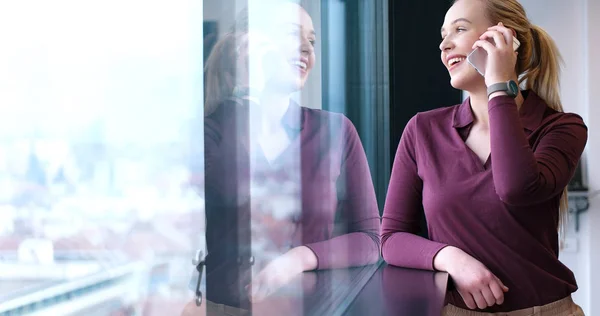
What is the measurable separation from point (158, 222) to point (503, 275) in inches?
36.9

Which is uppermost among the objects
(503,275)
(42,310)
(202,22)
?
(202,22)

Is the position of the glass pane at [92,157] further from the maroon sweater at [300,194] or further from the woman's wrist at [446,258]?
the woman's wrist at [446,258]

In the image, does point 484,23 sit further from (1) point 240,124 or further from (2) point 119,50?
(2) point 119,50

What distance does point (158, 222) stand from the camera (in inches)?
20.7

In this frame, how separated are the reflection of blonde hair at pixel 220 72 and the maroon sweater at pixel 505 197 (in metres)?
0.68

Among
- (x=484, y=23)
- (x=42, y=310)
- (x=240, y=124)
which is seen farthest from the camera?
(x=484, y=23)

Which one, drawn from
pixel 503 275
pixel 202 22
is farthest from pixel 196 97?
pixel 503 275

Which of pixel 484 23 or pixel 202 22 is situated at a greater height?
pixel 484 23

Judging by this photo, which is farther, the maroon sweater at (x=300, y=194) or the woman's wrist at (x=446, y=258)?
the woman's wrist at (x=446, y=258)

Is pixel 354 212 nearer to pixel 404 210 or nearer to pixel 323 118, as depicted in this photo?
pixel 404 210

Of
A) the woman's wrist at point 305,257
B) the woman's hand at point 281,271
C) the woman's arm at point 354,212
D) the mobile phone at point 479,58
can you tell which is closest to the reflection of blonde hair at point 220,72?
the woman's hand at point 281,271

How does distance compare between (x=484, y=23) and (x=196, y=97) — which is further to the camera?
(x=484, y=23)

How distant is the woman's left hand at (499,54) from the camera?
4.25ft

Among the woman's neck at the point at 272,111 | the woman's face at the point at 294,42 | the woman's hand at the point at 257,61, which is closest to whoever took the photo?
the woman's hand at the point at 257,61
